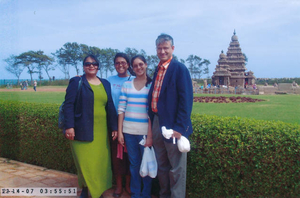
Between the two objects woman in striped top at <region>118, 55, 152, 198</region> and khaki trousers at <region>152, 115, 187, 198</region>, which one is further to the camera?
woman in striped top at <region>118, 55, 152, 198</region>

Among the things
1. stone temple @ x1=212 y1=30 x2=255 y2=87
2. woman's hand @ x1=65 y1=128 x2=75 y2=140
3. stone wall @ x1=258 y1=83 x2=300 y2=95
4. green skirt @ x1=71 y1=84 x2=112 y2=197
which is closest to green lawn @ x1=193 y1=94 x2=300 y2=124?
green skirt @ x1=71 y1=84 x2=112 y2=197

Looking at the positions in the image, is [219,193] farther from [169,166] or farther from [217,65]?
[217,65]

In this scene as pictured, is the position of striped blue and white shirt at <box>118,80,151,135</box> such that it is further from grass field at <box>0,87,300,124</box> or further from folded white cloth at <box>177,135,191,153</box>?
grass field at <box>0,87,300,124</box>

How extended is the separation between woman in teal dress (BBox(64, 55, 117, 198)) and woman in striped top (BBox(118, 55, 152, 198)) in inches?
8.5

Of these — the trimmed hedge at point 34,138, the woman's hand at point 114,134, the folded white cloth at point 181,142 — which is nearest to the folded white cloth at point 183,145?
the folded white cloth at point 181,142

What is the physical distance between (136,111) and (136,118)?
82mm

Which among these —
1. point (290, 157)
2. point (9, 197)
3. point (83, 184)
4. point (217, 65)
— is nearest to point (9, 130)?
point (9, 197)

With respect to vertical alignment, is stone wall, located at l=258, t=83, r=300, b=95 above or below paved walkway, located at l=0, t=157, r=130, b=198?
above

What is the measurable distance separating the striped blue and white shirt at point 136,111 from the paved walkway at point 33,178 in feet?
3.37

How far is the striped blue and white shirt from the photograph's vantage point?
2.89 meters

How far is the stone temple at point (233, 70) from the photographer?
41625 mm

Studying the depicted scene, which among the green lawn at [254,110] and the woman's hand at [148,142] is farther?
the green lawn at [254,110]

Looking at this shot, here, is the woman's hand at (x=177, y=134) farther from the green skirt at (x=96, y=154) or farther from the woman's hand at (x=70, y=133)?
the woman's hand at (x=70, y=133)

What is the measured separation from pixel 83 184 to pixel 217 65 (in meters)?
43.3
